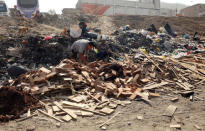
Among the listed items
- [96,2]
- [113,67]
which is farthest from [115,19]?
[113,67]

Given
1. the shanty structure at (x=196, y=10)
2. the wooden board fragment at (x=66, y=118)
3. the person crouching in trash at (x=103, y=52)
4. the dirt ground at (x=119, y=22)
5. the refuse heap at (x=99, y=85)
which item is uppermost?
the shanty structure at (x=196, y=10)

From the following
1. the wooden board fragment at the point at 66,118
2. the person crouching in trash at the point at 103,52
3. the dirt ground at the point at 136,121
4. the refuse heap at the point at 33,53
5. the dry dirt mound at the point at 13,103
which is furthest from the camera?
the person crouching in trash at the point at 103,52

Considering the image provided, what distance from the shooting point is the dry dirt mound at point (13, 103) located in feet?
13.6

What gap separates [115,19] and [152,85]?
1043 inches

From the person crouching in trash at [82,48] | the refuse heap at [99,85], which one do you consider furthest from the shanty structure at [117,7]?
the refuse heap at [99,85]

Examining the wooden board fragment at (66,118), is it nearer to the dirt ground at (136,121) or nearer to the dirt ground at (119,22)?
the dirt ground at (136,121)

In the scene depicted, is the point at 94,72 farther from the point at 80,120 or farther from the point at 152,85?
the point at 80,120

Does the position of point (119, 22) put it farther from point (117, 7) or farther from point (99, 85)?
point (99, 85)

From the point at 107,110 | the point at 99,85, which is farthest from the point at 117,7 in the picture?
the point at 107,110

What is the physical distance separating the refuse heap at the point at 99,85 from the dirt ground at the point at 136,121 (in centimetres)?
23

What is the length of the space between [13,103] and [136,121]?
3.24 meters

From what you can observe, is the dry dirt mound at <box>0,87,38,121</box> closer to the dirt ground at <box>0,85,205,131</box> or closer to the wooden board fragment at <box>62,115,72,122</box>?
the dirt ground at <box>0,85,205,131</box>

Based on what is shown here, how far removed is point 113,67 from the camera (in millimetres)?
6871

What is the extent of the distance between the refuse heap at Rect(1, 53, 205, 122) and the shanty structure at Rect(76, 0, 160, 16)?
31661 millimetres
